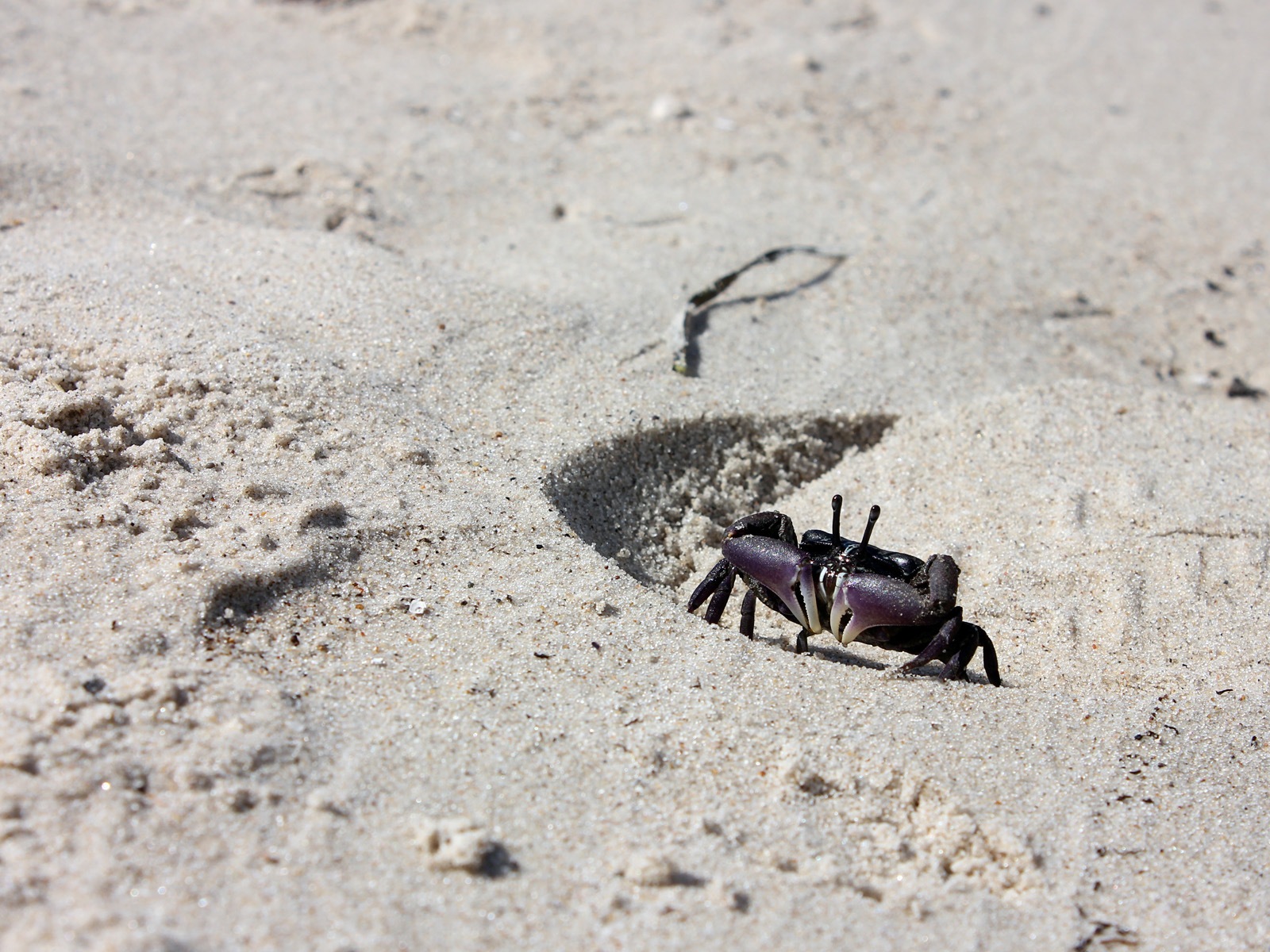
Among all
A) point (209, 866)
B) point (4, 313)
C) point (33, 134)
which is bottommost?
point (209, 866)

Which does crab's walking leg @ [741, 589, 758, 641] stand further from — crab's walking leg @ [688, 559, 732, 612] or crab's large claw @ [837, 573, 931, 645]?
crab's large claw @ [837, 573, 931, 645]

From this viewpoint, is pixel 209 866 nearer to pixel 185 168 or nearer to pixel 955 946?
pixel 955 946

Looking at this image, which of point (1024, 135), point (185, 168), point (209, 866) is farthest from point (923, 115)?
point (209, 866)

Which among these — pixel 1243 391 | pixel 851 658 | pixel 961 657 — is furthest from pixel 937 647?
pixel 1243 391

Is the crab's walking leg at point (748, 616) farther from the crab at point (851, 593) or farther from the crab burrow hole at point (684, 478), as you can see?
the crab burrow hole at point (684, 478)

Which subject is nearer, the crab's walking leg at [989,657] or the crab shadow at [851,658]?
the crab's walking leg at [989,657]

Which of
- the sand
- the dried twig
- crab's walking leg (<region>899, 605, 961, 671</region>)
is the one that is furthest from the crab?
the dried twig

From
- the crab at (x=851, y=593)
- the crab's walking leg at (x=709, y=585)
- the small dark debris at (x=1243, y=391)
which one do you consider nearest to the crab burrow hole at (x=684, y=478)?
the crab's walking leg at (x=709, y=585)
